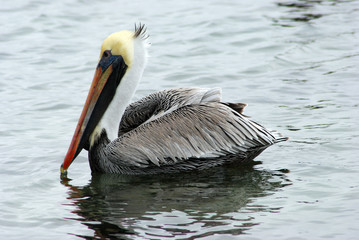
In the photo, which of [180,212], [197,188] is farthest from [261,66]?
[180,212]

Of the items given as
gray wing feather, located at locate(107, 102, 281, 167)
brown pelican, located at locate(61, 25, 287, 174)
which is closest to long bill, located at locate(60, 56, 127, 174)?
brown pelican, located at locate(61, 25, 287, 174)

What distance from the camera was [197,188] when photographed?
20.0 feet

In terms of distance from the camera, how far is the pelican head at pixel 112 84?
21.4 ft

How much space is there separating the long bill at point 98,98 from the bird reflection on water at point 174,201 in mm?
401

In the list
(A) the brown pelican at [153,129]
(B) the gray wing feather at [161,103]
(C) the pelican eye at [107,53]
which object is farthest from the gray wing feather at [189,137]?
(C) the pelican eye at [107,53]

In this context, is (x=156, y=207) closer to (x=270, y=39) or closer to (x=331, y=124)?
(x=331, y=124)

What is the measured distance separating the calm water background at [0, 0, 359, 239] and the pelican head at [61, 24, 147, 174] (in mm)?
469

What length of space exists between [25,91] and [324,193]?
463cm

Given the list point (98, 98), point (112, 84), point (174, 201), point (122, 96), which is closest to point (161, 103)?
point (122, 96)

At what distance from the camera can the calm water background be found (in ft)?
17.6

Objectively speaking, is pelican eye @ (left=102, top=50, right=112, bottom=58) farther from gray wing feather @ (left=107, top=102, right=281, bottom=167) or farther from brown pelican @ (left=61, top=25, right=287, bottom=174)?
gray wing feather @ (left=107, top=102, right=281, bottom=167)

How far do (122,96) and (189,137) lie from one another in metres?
0.80

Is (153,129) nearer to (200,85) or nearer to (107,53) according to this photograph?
(107,53)

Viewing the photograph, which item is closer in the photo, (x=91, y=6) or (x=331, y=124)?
(x=331, y=124)
